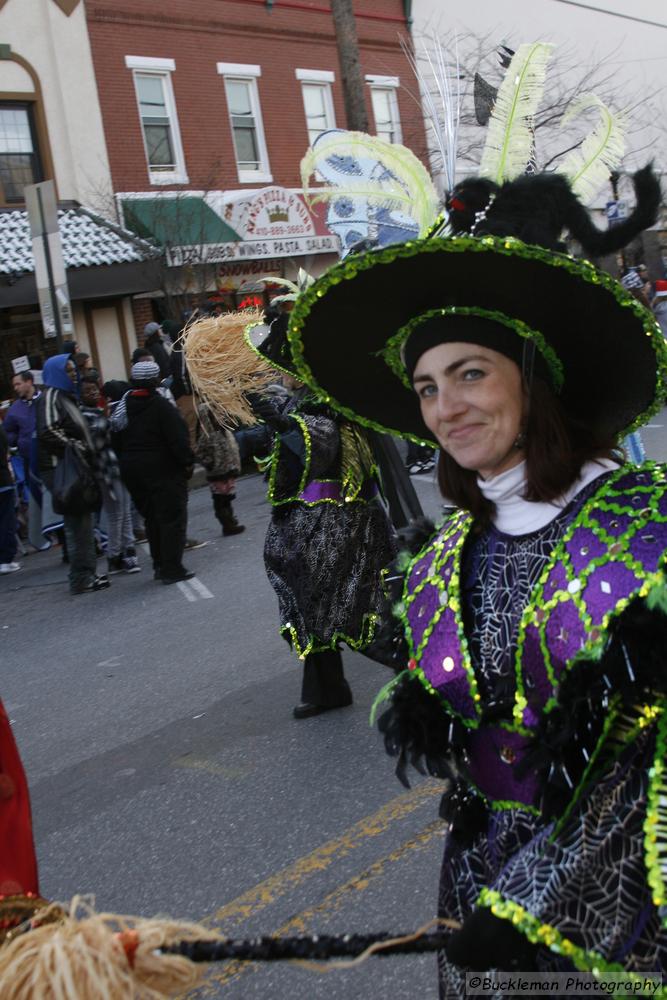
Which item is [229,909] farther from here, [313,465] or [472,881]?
[313,465]

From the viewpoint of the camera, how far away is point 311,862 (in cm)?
388

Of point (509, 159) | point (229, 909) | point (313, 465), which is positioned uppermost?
point (509, 159)

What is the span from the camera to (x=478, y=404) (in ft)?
6.54

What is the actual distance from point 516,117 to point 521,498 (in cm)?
84

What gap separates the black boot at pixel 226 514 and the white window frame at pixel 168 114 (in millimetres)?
9965

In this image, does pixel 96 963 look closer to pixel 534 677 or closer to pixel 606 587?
pixel 534 677

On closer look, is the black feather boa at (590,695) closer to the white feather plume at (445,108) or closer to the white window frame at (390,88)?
the white feather plume at (445,108)

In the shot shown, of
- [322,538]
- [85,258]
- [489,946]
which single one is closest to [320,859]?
[322,538]

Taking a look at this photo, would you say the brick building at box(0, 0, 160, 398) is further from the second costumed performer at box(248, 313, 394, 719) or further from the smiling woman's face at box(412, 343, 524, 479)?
the smiling woman's face at box(412, 343, 524, 479)

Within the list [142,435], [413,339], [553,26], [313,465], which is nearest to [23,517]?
[142,435]

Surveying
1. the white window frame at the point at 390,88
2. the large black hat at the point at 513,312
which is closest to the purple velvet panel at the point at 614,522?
the large black hat at the point at 513,312

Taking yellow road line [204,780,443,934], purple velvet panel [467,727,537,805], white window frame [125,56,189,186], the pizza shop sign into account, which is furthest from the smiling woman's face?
white window frame [125,56,189,186]

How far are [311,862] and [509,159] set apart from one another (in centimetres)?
268

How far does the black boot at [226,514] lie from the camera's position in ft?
34.4
